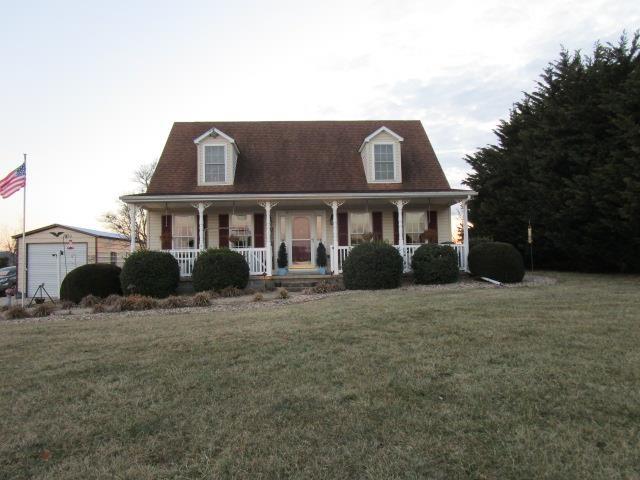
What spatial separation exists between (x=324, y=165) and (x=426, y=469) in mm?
14437

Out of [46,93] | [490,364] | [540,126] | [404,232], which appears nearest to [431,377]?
[490,364]

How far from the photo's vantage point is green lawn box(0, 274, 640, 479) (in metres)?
2.78

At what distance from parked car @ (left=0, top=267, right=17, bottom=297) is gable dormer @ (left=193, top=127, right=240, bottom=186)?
47.8 feet

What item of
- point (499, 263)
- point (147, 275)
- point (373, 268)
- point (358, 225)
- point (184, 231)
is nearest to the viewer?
point (373, 268)

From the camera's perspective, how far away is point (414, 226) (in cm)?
1636

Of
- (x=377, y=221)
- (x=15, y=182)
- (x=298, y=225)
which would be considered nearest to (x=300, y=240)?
(x=298, y=225)

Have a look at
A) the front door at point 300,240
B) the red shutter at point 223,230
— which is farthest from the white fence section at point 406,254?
the red shutter at point 223,230

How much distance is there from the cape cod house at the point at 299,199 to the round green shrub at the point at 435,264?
1.43m

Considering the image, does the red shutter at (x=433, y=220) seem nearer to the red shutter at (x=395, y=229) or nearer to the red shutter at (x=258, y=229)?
the red shutter at (x=395, y=229)

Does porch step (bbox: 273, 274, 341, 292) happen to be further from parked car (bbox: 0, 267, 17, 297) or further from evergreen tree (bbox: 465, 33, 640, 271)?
parked car (bbox: 0, 267, 17, 297)

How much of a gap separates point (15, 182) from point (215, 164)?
609cm

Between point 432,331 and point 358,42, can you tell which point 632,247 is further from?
point 432,331

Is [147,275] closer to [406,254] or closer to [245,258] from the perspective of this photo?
[245,258]

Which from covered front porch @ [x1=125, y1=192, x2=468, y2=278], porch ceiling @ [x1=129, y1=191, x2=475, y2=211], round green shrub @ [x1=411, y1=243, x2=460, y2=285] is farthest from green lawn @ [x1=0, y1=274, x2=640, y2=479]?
covered front porch @ [x1=125, y1=192, x2=468, y2=278]
